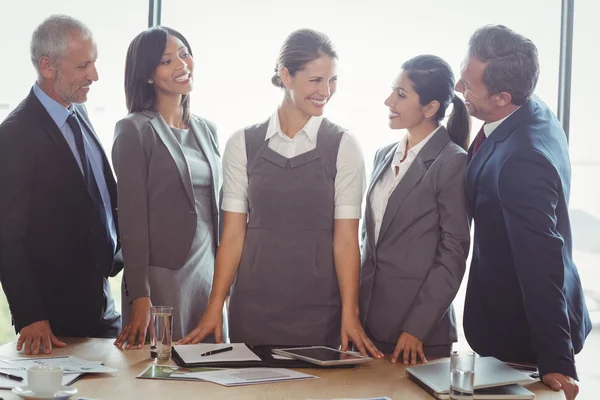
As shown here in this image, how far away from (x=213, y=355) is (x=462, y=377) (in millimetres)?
747

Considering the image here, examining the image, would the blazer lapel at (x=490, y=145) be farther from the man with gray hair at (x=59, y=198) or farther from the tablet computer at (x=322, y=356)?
the man with gray hair at (x=59, y=198)

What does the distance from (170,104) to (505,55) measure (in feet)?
4.03

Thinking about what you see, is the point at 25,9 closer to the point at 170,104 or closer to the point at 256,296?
the point at 170,104

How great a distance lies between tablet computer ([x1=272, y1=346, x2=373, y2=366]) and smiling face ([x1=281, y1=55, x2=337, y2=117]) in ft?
2.73

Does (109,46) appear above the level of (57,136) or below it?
above

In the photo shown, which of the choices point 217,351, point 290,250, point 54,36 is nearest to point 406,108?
point 290,250

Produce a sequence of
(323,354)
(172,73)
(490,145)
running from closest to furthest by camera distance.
Answer: (323,354) → (490,145) → (172,73)

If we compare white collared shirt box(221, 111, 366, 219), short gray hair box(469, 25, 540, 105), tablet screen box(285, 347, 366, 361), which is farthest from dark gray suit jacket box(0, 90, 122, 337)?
short gray hair box(469, 25, 540, 105)

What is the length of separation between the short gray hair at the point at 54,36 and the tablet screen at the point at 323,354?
144 cm

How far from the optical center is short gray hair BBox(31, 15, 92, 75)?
2.89m

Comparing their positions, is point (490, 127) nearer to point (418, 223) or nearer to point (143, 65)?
point (418, 223)

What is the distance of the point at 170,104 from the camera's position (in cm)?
294

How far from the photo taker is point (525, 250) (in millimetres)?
2168

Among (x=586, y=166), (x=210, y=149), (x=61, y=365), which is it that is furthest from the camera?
(x=586, y=166)
